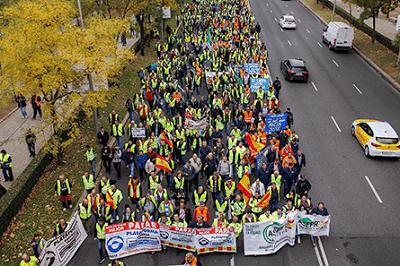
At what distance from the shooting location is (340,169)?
20297 mm

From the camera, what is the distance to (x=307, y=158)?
69.8 feet

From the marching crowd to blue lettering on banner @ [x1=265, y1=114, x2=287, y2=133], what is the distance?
10.5 inches

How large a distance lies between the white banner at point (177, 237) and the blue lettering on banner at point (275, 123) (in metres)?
8.67

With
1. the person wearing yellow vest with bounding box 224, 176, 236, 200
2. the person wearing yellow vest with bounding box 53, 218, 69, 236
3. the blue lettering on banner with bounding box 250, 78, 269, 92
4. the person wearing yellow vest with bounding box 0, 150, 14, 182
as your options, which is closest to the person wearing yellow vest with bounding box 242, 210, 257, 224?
the person wearing yellow vest with bounding box 224, 176, 236, 200

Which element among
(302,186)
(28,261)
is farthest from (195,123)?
(28,261)

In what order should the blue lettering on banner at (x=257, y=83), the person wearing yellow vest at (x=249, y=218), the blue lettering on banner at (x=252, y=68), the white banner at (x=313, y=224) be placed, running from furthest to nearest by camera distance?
the blue lettering on banner at (x=252, y=68), the blue lettering on banner at (x=257, y=83), the white banner at (x=313, y=224), the person wearing yellow vest at (x=249, y=218)

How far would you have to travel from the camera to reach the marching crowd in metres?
15.3

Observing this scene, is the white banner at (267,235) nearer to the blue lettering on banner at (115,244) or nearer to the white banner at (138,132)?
the blue lettering on banner at (115,244)

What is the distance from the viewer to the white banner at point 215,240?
46.9ft

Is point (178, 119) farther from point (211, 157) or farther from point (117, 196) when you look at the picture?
point (117, 196)

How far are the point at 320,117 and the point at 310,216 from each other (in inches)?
476

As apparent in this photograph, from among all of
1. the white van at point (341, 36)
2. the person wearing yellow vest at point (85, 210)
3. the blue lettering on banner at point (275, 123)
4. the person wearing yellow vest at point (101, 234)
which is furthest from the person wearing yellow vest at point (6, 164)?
the white van at point (341, 36)

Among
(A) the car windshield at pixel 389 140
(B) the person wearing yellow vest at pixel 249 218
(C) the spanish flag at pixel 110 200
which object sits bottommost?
(A) the car windshield at pixel 389 140

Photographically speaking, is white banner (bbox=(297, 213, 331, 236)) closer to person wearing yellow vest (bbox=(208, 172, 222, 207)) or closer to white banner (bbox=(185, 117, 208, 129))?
person wearing yellow vest (bbox=(208, 172, 222, 207))
